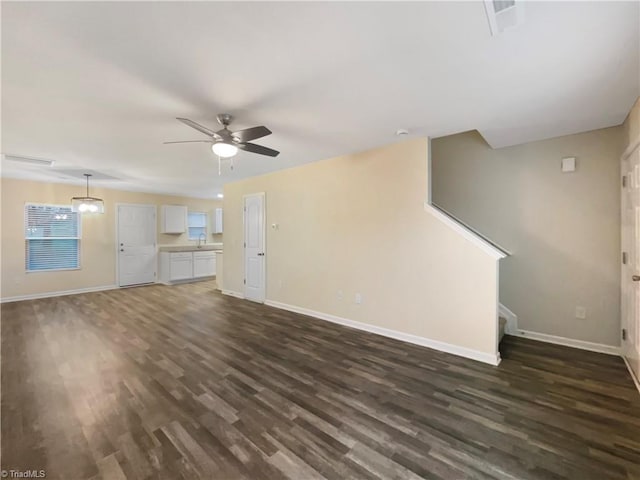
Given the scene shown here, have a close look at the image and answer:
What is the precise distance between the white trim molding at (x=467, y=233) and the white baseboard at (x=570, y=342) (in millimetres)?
1528

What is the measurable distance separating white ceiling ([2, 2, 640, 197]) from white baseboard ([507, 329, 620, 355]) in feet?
8.18

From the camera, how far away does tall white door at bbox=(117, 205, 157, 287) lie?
7.09 m

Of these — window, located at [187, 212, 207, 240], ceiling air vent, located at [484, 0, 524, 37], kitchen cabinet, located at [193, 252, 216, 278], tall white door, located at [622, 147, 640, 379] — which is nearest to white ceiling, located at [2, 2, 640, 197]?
ceiling air vent, located at [484, 0, 524, 37]

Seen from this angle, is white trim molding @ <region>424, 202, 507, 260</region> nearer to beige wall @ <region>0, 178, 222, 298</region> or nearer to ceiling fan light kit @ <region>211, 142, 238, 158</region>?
ceiling fan light kit @ <region>211, 142, 238, 158</region>

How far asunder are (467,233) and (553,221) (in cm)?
134

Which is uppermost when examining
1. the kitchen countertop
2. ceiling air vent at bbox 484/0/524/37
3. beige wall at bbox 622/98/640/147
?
ceiling air vent at bbox 484/0/524/37

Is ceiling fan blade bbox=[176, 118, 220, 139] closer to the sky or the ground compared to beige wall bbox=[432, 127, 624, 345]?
closer to the sky

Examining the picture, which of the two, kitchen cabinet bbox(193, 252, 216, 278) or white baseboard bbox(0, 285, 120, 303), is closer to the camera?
white baseboard bbox(0, 285, 120, 303)

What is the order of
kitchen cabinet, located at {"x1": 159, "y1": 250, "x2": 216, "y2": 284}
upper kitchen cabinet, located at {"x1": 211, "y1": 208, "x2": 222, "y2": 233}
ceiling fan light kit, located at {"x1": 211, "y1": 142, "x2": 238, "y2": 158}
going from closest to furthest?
ceiling fan light kit, located at {"x1": 211, "y1": 142, "x2": 238, "y2": 158}, kitchen cabinet, located at {"x1": 159, "y1": 250, "x2": 216, "y2": 284}, upper kitchen cabinet, located at {"x1": 211, "y1": 208, "x2": 222, "y2": 233}

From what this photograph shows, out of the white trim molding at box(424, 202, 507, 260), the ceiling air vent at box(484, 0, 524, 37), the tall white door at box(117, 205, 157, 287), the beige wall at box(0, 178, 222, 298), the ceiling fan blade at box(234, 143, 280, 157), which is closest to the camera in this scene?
the ceiling air vent at box(484, 0, 524, 37)

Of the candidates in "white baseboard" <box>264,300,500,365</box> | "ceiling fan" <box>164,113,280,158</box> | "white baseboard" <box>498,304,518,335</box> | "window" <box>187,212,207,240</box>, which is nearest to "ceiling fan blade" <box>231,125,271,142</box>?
"ceiling fan" <box>164,113,280,158</box>

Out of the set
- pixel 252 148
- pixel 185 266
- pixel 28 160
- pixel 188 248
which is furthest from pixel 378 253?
pixel 188 248

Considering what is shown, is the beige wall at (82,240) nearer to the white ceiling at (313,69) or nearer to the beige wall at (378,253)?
the white ceiling at (313,69)

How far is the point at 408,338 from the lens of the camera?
346 cm
